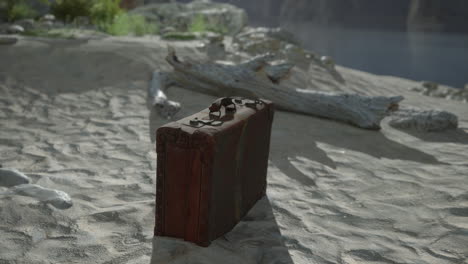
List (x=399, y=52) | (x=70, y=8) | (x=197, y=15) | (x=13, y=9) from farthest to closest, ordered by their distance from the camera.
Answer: (x=399, y=52), (x=197, y=15), (x=13, y=9), (x=70, y=8)

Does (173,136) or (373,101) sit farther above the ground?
(173,136)

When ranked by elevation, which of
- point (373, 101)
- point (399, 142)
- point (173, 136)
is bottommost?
point (399, 142)

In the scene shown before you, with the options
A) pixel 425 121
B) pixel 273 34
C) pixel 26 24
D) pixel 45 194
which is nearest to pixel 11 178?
pixel 45 194

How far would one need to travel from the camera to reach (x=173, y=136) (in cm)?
219

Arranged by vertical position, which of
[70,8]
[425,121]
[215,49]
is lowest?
[425,121]

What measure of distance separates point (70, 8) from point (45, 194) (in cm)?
767

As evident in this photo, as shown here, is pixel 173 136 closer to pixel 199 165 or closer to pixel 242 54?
pixel 199 165

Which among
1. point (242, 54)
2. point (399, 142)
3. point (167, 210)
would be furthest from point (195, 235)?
point (242, 54)

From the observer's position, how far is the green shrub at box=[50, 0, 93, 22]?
9349mm

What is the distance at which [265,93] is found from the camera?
5281mm

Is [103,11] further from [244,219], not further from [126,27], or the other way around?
[244,219]

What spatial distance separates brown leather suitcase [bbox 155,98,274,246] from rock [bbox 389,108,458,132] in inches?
130

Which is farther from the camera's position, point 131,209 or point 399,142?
point 399,142

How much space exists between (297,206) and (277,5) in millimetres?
45368
